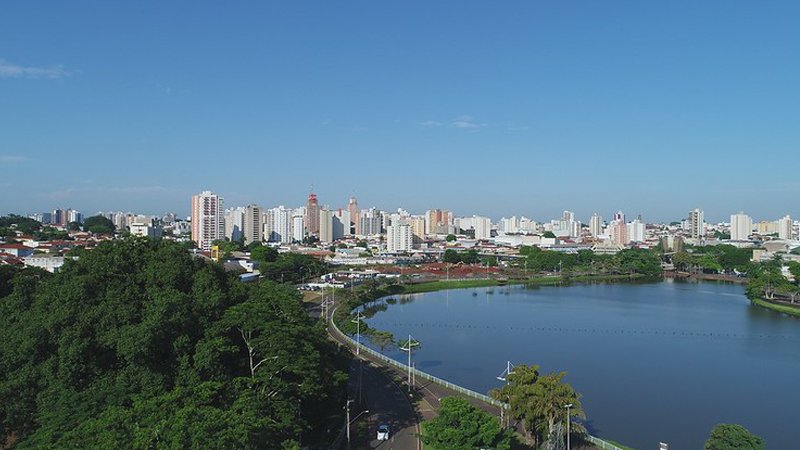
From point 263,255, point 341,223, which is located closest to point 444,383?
point 263,255

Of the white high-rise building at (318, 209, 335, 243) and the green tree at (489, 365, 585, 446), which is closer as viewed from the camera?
the green tree at (489, 365, 585, 446)

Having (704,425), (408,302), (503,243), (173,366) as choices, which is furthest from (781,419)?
(503,243)

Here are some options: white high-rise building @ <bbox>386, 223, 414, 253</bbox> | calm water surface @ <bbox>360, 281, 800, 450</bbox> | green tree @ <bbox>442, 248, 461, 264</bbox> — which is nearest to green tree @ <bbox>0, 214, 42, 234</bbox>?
white high-rise building @ <bbox>386, 223, 414, 253</bbox>

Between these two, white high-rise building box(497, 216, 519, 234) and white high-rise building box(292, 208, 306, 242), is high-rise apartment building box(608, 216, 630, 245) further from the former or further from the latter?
white high-rise building box(292, 208, 306, 242)

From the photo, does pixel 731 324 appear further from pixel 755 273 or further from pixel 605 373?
pixel 755 273

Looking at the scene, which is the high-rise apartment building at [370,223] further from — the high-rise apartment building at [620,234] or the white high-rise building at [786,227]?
the white high-rise building at [786,227]
